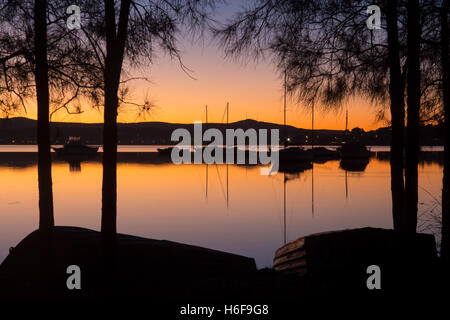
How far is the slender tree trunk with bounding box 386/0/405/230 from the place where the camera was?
751 cm

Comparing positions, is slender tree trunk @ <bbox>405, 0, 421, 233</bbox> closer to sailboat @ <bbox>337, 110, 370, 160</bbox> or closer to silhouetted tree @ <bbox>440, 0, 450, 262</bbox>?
silhouetted tree @ <bbox>440, 0, 450, 262</bbox>

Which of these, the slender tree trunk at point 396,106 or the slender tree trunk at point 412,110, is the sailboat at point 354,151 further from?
the slender tree trunk at point 412,110

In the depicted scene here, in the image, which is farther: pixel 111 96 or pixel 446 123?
pixel 446 123

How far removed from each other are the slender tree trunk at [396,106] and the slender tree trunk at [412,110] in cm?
37

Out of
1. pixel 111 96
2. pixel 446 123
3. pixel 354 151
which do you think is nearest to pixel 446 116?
pixel 446 123

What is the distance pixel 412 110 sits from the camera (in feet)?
22.9

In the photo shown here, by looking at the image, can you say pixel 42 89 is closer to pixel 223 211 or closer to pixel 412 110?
pixel 412 110

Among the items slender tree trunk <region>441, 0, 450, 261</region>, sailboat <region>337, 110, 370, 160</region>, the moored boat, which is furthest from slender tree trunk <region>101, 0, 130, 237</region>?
the moored boat

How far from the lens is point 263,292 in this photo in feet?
20.0

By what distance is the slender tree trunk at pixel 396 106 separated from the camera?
7512 mm

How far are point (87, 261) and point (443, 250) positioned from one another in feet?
23.5

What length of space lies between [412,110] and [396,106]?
0.74 metres
